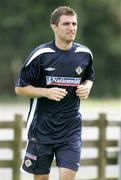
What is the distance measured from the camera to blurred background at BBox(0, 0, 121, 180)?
51.3m

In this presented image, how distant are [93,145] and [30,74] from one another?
180 inches

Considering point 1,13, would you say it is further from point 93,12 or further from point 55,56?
point 55,56

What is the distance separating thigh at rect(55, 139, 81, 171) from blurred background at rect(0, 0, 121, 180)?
3739cm

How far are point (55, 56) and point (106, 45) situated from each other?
47.3 metres

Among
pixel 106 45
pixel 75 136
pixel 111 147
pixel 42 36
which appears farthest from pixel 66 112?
pixel 106 45

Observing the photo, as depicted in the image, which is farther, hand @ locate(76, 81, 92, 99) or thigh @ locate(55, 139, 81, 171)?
thigh @ locate(55, 139, 81, 171)

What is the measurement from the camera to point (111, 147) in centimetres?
1402

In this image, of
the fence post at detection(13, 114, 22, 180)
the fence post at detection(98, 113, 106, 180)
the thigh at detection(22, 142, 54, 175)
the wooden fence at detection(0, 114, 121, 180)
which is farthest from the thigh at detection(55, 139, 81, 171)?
the fence post at detection(98, 113, 106, 180)

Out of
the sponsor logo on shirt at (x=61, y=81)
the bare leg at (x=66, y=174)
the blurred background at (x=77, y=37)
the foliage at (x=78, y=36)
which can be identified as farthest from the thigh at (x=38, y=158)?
the foliage at (x=78, y=36)

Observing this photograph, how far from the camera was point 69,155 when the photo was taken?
376 inches

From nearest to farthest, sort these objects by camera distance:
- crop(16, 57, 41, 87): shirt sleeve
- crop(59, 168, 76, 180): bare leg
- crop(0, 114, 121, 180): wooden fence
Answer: crop(59, 168, 76, 180): bare leg
crop(16, 57, 41, 87): shirt sleeve
crop(0, 114, 121, 180): wooden fence

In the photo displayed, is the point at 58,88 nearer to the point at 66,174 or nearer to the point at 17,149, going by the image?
the point at 66,174

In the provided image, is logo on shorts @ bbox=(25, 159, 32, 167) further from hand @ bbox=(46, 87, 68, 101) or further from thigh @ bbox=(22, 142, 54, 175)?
hand @ bbox=(46, 87, 68, 101)

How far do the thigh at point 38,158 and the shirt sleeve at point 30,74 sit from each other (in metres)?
0.64
